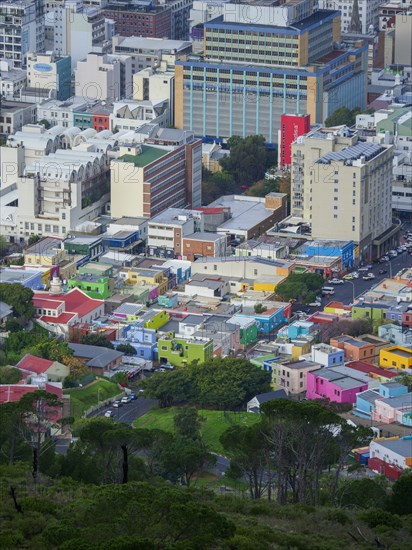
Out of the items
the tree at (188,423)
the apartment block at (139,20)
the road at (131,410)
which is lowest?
the road at (131,410)

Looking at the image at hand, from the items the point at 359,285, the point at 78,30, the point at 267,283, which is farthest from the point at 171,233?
the point at 78,30

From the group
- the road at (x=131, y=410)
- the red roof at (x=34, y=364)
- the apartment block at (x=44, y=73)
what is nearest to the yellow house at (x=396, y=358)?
the road at (x=131, y=410)

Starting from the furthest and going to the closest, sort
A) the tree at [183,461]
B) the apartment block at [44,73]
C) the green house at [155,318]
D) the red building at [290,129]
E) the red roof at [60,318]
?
the apartment block at [44,73], the red building at [290,129], the red roof at [60,318], the green house at [155,318], the tree at [183,461]

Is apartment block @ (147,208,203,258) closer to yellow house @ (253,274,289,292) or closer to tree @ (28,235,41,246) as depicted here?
tree @ (28,235,41,246)

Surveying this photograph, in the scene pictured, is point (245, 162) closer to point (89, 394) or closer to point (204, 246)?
point (204, 246)

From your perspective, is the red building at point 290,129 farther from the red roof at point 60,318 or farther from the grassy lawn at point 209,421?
the grassy lawn at point 209,421

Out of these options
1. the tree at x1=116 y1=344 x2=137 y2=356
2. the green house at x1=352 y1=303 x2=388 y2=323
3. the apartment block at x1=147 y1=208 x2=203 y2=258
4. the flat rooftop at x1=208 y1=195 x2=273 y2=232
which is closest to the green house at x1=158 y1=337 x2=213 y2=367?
the tree at x1=116 y1=344 x2=137 y2=356
